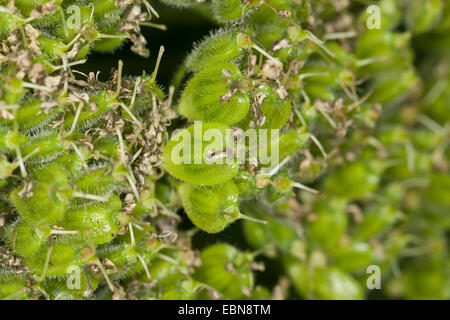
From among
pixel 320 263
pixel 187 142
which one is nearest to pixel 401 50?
pixel 320 263

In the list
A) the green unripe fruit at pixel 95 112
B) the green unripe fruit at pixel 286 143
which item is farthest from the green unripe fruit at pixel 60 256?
the green unripe fruit at pixel 286 143

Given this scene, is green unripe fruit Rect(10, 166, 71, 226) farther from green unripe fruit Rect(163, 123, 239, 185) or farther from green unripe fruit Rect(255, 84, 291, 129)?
green unripe fruit Rect(255, 84, 291, 129)

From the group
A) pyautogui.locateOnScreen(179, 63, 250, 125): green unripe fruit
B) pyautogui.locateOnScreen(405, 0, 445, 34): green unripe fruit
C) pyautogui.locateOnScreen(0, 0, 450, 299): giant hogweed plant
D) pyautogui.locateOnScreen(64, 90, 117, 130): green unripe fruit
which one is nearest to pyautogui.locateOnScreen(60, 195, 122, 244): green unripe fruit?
pyautogui.locateOnScreen(0, 0, 450, 299): giant hogweed plant

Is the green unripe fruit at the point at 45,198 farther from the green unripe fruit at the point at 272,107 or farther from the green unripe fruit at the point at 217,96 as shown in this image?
the green unripe fruit at the point at 272,107

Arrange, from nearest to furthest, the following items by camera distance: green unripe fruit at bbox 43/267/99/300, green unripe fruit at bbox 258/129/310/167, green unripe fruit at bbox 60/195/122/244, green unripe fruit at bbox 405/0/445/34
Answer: green unripe fruit at bbox 60/195/122/244 → green unripe fruit at bbox 43/267/99/300 → green unripe fruit at bbox 258/129/310/167 → green unripe fruit at bbox 405/0/445/34

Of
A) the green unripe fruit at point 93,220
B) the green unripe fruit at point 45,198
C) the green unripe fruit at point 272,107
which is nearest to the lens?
the green unripe fruit at point 45,198

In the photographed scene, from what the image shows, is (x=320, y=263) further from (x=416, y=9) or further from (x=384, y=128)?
(x=416, y=9)

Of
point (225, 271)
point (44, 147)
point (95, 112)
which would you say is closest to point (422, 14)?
point (225, 271)
